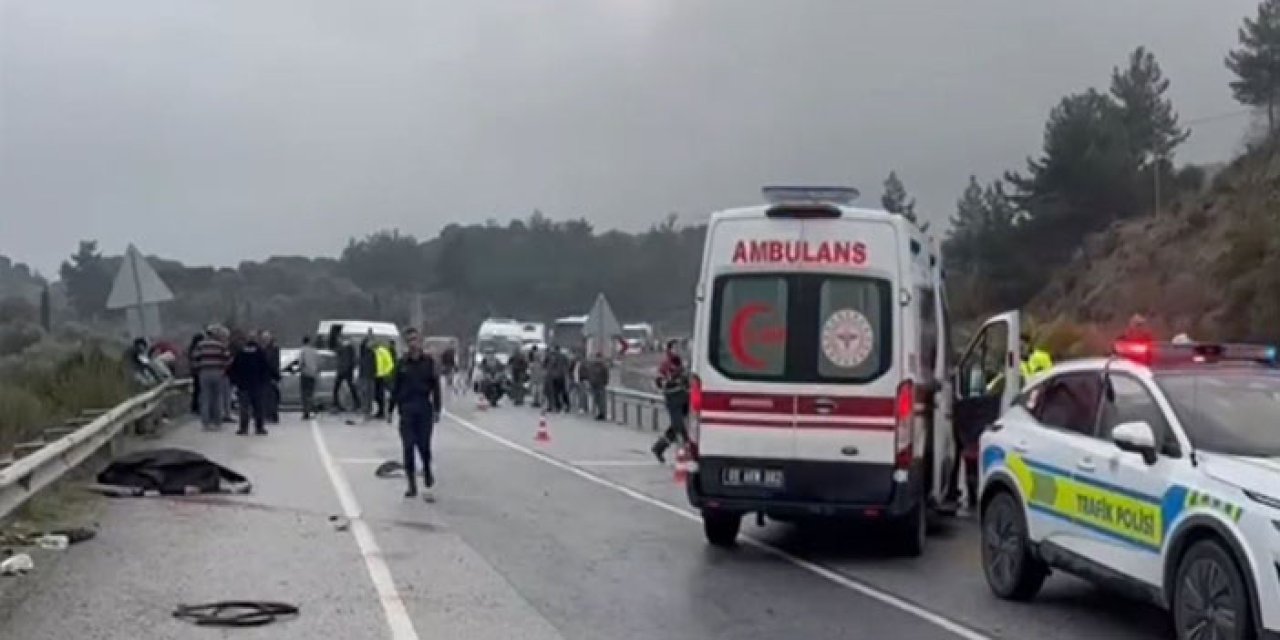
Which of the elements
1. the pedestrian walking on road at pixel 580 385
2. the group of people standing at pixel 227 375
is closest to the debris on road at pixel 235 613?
the group of people standing at pixel 227 375

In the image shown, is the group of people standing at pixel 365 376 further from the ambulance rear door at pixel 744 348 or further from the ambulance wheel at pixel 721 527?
the ambulance rear door at pixel 744 348

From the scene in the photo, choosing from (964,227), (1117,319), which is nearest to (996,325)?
(1117,319)

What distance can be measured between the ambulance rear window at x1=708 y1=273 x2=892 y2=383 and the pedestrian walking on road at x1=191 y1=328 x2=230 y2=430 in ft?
58.8

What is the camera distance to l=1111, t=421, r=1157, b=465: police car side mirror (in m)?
9.66

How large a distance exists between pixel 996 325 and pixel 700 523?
11.3ft

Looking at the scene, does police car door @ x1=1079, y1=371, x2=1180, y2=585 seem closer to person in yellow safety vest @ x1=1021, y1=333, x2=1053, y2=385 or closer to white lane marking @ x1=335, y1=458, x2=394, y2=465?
person in yellow safety vest @ x1=1021, y1=333, x2=1053, y2=385

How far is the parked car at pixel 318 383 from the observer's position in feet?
135

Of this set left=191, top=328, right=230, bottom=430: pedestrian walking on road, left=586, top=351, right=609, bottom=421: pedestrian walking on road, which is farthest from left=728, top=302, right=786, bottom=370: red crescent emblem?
left=586, top=351, right=609, bottom=421: pedestrian walking on road

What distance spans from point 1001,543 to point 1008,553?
6.4 inches

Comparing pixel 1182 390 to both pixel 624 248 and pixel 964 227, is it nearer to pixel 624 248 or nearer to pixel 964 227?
pixel 624 248

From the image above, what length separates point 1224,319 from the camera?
40312mm

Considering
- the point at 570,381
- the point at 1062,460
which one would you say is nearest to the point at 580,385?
the point at 570,381

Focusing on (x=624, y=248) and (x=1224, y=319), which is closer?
(x=1224, y=319)

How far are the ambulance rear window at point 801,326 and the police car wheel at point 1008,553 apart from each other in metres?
2.22
